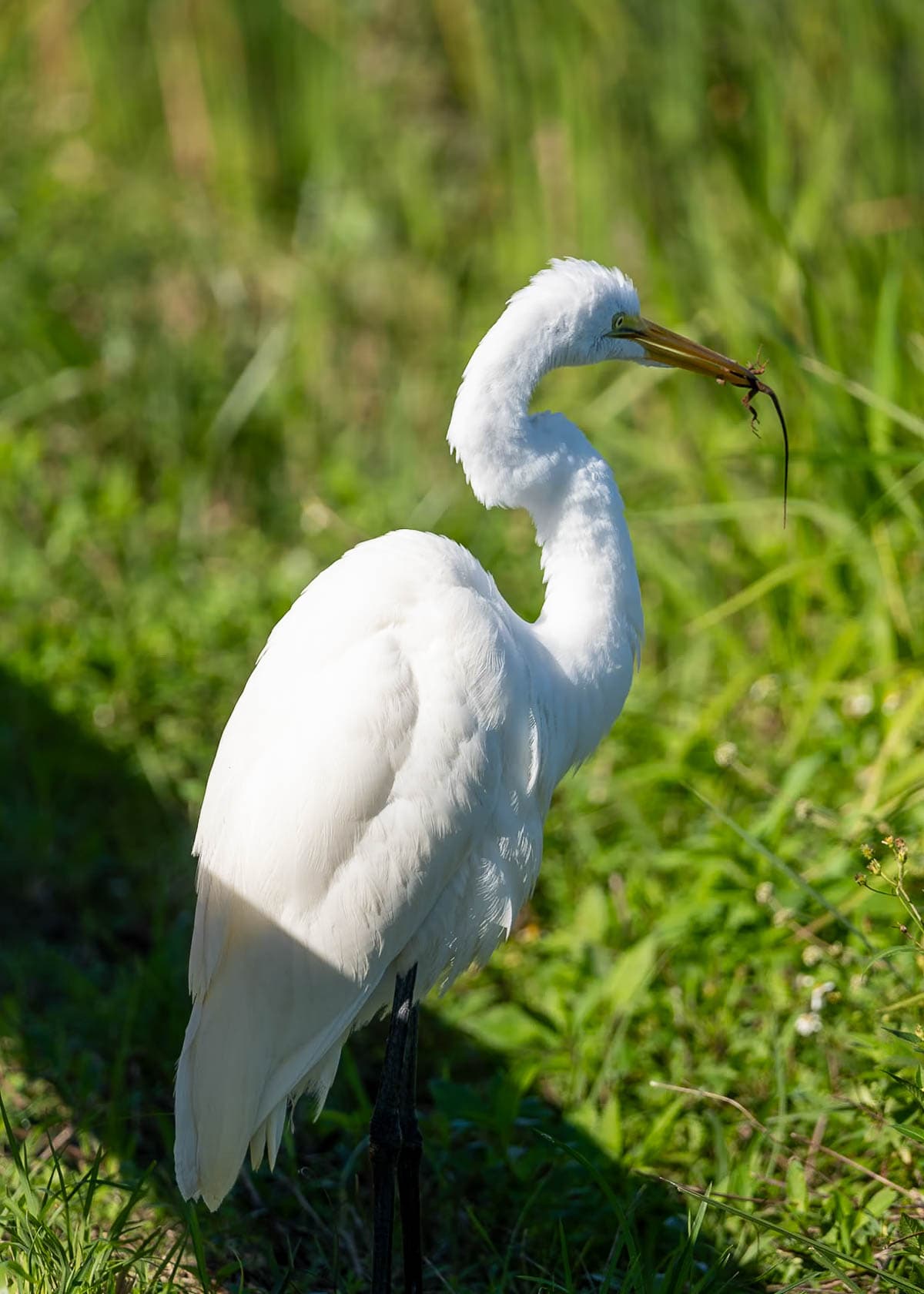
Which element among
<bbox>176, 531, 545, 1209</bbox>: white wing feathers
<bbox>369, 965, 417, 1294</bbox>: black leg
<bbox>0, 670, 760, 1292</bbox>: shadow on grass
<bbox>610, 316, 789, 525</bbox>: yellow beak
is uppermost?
<bbox>610, 316, 789, 525</bbox>: yellow beak

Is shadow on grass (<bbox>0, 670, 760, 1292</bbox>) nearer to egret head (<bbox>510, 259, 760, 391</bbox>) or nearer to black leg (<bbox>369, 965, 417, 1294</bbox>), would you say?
black leg (<bbox>369, 965, 417, 1294</bbox>)

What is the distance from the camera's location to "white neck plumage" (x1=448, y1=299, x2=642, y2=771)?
80.5 inches

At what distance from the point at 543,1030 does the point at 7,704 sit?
1793 millimetres

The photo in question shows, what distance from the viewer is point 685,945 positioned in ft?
8.91

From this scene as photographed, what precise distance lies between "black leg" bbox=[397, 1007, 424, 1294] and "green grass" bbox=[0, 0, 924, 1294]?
0.14m

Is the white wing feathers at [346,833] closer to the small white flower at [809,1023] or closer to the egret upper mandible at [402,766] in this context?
→ the egret upper mandible at [402,766]

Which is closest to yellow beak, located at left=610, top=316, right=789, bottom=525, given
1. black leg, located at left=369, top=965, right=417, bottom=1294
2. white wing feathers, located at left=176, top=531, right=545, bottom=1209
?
white wing feathers, located at left=176, top=531, right=545, bottom=1209

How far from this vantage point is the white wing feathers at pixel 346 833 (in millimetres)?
1961

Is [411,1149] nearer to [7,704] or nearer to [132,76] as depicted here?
[7,704]

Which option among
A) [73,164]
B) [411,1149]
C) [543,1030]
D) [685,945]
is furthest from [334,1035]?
[73,164]

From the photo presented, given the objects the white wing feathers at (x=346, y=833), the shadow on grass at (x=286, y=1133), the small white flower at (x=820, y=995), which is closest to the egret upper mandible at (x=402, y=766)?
the white wing feathers at (x=346, y=833)

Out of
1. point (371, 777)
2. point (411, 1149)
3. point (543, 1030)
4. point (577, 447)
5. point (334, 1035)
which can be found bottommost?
point (543, 1030)

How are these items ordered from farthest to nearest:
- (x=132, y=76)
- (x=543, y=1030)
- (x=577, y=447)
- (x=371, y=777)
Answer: (x=132, y=76) < (x=543, y=1030) < (x=577, y=447) < (x=371, y=777)

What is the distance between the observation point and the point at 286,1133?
253 centimetres
